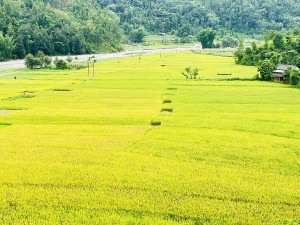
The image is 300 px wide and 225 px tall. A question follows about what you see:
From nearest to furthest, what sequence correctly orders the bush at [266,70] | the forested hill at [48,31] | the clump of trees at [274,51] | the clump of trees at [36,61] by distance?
the bush at [266,70]
the clump of trees at [274,51]
the clump of trees at [36,61]
the forested hill at [48,31]

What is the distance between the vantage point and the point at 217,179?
2036 centimetres

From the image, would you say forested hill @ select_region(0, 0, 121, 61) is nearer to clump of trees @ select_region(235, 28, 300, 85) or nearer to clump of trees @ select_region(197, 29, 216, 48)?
clump of trees @ select_region(197, 29, 216, 48)

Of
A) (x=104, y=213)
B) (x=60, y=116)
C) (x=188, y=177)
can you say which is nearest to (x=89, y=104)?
(x=60, y=116)

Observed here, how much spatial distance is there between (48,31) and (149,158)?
299 feet

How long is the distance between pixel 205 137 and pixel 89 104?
51.1 ft

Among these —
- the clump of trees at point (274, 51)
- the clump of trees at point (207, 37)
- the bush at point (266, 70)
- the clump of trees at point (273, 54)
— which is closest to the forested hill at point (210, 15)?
the clump of trees at point (207, 37)

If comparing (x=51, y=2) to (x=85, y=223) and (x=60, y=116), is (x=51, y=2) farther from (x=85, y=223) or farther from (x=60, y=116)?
(x=85, y=223)

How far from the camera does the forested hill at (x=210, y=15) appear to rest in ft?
544

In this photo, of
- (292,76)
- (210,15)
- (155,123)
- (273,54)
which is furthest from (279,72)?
(210,15)

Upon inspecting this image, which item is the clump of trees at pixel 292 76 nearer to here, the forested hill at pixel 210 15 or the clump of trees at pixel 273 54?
the clump of trees at pixel 273 54

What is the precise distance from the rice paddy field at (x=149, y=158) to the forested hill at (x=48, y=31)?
195 ft

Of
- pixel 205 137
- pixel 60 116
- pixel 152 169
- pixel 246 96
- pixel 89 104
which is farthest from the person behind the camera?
pixel 246 96

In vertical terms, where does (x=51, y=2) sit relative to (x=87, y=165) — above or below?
above

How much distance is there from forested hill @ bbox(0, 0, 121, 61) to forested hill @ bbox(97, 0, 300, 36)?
30837 millimetres
